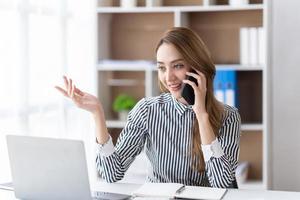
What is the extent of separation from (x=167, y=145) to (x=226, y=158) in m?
0.31

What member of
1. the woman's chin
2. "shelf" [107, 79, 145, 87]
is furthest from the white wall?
the woman's chin

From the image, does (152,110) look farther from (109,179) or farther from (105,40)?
(105,40)

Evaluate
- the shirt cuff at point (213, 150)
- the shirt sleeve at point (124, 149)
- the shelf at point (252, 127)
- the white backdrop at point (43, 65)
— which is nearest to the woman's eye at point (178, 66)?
the shirt sleeve at point (124, 149)

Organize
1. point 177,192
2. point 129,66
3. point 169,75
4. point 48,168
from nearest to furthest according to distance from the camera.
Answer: point 48,168, point 177,192, point 169,75, point 129,66

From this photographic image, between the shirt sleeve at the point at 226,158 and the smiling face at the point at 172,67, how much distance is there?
0.28 meters

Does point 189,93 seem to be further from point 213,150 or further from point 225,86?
point 225,86

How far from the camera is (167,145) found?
273 centimetres

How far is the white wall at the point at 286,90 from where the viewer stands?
3773mm

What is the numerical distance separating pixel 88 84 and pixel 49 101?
0.52m

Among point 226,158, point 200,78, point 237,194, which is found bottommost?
point 237,194

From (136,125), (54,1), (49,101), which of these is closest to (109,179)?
(136,125)

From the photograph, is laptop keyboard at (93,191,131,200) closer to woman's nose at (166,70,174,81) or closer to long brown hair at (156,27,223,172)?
long brown hair at (156,27,223,172)

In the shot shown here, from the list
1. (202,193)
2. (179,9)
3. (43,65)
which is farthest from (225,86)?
(202,193)

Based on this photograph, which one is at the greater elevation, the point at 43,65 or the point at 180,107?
the point at 43,65
